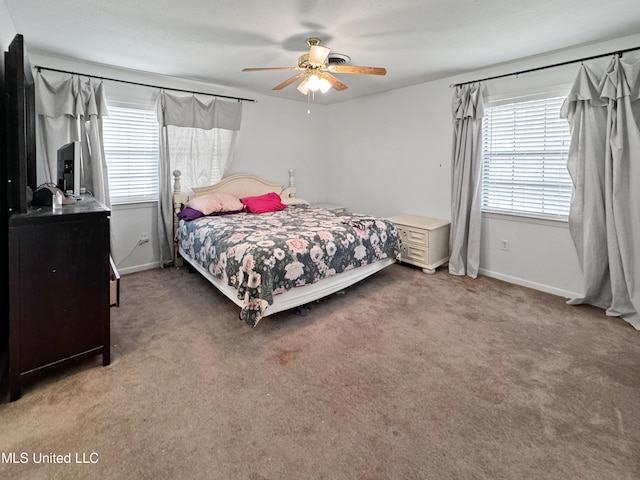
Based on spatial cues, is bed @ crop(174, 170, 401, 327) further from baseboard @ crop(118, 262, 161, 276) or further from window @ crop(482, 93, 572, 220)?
window @ crop(482, 93, 572, 220)

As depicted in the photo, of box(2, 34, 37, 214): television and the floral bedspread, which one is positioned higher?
box(2, 34, 37, 214): television

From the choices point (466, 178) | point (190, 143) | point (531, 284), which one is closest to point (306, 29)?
point (190, 143)

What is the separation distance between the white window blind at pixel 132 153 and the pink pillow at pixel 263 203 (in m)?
1.13

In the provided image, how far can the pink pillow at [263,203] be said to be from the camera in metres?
4.22

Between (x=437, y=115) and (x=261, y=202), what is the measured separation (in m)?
2.50

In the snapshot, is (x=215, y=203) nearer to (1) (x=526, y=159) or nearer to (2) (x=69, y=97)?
(2) (x=69, y=97)

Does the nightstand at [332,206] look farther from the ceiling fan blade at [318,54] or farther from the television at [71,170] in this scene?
the television at [71,170]

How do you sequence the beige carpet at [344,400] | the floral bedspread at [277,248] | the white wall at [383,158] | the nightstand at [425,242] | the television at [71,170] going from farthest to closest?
the nightstand at [425,242] < the white wall at [383,158] < the floral bedspread at [277,248] < the television at [71,170] < the beige carpet at [344,400]

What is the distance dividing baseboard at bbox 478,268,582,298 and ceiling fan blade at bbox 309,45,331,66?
2.96 m

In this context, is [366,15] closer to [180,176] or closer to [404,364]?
[404,364]

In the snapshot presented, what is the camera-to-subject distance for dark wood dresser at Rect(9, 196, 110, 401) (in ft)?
5.82

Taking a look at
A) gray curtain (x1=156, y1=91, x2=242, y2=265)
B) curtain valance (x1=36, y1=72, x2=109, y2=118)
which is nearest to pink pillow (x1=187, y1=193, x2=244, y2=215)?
gray curtain (x1=156, y1=91, x2=242, y2=265)

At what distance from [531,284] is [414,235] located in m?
1.35

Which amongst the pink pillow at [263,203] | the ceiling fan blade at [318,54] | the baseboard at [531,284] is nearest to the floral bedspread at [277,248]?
the pink pillow at [263,203]
